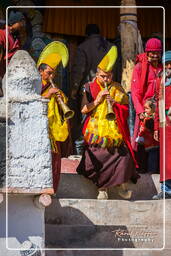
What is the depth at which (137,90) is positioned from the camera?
14258mm

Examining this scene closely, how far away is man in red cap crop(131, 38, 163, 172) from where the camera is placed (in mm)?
14273

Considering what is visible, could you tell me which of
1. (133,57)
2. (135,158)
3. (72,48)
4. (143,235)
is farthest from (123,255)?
(72,48)

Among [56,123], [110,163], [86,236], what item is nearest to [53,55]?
[56,123]

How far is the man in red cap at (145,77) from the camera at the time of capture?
1427 centimetres

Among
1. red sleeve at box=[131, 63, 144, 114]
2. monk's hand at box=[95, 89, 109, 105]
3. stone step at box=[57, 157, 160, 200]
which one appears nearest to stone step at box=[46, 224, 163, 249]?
stone step at box=[57, 157, 160, 200]

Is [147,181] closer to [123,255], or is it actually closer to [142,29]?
[123,255]

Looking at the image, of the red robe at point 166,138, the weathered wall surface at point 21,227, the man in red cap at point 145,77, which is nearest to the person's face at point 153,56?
the man in red cap at point 145,77

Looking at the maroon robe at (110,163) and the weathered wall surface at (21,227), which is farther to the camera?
the maroon robe at (110,163)

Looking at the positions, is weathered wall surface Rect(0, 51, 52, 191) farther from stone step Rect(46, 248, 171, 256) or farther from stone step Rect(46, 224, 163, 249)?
stone step Rect(46, 224, 163, 249)

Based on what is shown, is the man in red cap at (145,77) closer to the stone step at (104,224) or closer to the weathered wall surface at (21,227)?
the stone step at (104,224)

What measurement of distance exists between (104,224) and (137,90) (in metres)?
2.32

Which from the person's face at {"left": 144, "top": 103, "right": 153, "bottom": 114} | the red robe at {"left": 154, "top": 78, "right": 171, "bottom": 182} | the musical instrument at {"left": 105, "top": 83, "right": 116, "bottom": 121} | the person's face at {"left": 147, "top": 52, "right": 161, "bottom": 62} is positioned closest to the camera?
the musical instrument at {"left": 105, "top": 83, "right": 116, "bottom": 121}

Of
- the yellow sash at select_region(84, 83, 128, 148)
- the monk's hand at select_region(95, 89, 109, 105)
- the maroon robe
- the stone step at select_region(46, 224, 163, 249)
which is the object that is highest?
the monk's hand at select_region(95, 89, 109, 105)

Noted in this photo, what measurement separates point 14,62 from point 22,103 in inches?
18.8
